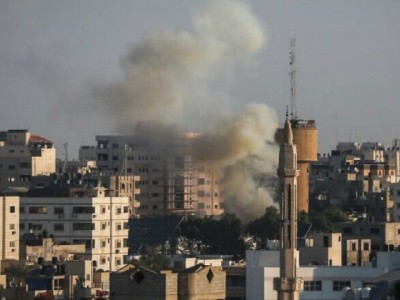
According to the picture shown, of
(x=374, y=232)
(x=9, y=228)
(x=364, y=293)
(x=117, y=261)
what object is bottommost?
(x=364, y=293)

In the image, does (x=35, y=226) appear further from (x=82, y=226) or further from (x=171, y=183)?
(x=171, y=183)

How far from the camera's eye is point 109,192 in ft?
397

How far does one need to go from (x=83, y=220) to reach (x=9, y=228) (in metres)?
14.9

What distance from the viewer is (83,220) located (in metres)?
112

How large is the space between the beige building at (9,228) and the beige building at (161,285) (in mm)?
32630

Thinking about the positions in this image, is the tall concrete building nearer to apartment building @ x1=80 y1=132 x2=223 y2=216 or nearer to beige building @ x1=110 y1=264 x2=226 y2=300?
apartment building @ x1=80 y1=132 x2=223 y2=216

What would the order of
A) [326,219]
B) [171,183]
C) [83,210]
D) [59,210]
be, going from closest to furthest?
[83,210]
[59,210]
[326,219]
[171,183]

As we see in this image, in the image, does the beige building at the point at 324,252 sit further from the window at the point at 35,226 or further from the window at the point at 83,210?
the window at the point at 35,226

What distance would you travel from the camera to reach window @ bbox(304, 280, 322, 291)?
252 feet

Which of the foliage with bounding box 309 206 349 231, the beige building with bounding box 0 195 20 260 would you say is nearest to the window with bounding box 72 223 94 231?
the foliage with bounding box 309 206 349 231

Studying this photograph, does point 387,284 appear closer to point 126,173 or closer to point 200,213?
point 200,213

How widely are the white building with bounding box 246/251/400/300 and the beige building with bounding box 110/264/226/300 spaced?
1671 centimetres

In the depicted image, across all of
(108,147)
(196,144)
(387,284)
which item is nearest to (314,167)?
(108,147)

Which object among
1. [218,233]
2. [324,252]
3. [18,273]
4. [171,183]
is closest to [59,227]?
[218,233]
